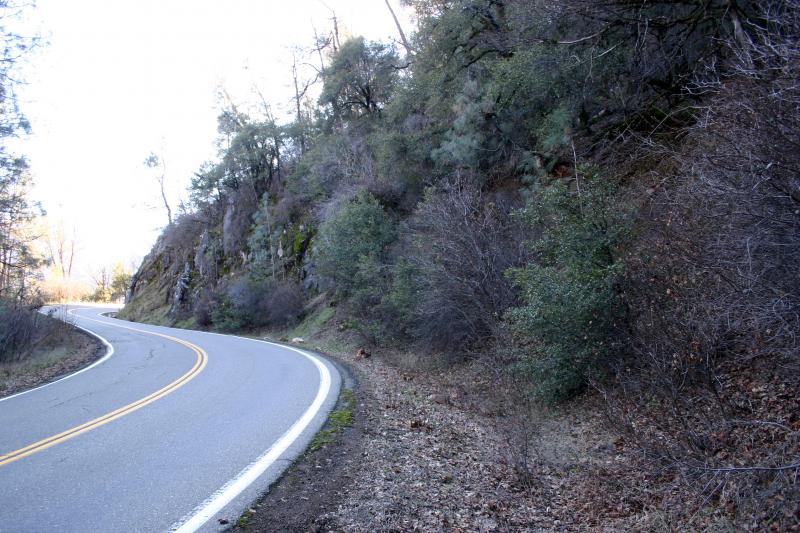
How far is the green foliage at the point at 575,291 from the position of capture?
834 centimetres

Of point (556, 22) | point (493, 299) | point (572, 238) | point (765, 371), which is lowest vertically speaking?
point (765, 371)

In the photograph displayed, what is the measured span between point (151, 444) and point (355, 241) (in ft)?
48.9

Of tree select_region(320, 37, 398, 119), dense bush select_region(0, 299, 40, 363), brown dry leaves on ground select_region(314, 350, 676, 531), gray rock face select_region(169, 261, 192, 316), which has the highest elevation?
tree select_region(320, 37, 398, 119)

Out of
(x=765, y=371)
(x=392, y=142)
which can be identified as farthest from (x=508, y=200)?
(x=765, y=371)

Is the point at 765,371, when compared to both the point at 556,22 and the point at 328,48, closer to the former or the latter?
the point at 556,22

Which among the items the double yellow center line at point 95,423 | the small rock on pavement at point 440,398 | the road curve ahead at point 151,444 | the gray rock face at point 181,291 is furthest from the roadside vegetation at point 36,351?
the gray rock face at point 181,291

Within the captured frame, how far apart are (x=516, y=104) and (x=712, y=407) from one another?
40.8 feet

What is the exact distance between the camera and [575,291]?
27.6 ft

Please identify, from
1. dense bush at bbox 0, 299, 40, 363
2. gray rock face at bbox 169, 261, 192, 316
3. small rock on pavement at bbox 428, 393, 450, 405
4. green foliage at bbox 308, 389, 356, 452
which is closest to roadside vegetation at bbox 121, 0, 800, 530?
small rock on pavement at bbox 428, 393, 450, 405

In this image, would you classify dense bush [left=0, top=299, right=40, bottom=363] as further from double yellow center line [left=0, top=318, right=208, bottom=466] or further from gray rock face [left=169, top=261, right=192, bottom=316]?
gray rock face [left=169, top=261, right=192, bottom=316]

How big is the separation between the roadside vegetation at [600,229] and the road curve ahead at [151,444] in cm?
327

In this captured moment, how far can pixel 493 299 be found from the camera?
1223 centimetres

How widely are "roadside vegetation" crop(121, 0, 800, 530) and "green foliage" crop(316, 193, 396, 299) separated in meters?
0.09

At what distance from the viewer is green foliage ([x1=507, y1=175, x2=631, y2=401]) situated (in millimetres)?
8336
